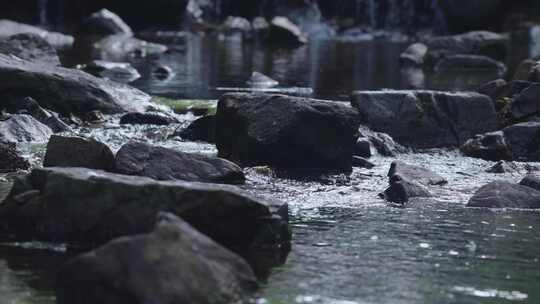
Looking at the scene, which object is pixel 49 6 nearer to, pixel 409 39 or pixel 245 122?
pixel 409 39

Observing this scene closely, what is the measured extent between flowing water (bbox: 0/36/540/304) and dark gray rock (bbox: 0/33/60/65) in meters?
8.95

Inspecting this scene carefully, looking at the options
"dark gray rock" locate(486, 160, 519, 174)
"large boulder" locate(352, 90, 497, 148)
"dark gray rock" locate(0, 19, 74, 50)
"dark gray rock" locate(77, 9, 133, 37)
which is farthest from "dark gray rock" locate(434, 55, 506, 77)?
"dark gray rock" locate(486, 160, 519, 174)

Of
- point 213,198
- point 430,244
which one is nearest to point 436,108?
point 430,244

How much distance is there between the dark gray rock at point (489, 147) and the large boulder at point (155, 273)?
9473 millimetres

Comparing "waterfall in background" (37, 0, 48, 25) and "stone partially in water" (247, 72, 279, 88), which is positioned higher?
"waterfall in background" (37, 0, 48, 25)

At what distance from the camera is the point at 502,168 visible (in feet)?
50.4

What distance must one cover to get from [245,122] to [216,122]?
2.66ft

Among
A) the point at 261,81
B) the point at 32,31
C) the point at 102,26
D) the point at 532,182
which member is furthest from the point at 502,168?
the point at 102,26

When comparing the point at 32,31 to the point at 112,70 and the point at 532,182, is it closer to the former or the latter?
the point at 112,70

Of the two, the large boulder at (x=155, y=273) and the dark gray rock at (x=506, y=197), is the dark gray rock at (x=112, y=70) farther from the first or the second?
the large boulder at (x=155, y=273)

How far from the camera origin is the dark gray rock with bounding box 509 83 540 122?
61.2 feet

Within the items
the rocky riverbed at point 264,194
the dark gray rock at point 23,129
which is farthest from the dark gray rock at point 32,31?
the dark gray rock at point 23,129

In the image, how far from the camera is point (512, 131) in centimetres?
1727

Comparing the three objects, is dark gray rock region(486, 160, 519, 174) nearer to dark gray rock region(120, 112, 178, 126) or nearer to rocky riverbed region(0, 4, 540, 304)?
rocky riverbed region(0, 4, 540, 304)
